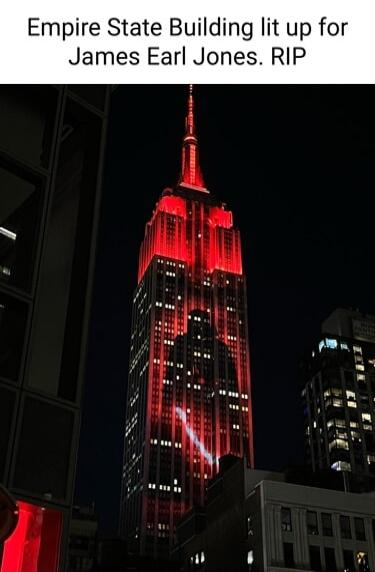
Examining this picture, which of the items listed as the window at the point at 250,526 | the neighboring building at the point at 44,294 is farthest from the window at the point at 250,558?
the neighboring building at the point at 44,294

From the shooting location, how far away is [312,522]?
230ft

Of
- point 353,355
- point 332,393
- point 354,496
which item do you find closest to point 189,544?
point 354,496

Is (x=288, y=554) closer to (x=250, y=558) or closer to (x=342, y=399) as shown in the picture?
(x=250, y=558)

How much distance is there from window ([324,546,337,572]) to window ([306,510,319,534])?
195 centimetres

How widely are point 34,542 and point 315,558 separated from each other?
59683 mm

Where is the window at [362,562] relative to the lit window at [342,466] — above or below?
below

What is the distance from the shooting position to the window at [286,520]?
224 ft

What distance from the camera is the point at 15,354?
15.1 m

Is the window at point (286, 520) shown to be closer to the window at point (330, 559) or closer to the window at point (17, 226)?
the window at point (330, 559)

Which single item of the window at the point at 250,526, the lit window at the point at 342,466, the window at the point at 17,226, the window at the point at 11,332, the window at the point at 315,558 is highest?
the lit window at the point at 342,466

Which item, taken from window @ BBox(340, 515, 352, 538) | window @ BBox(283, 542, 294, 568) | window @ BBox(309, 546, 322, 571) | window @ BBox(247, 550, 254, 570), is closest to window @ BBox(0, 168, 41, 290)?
window @ BBox(283, 542, 294, 568)

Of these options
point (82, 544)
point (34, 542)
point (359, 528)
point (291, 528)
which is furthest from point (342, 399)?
point (34, 542)

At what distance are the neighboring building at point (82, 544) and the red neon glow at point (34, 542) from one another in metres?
102

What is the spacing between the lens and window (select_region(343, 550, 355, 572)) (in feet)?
224
